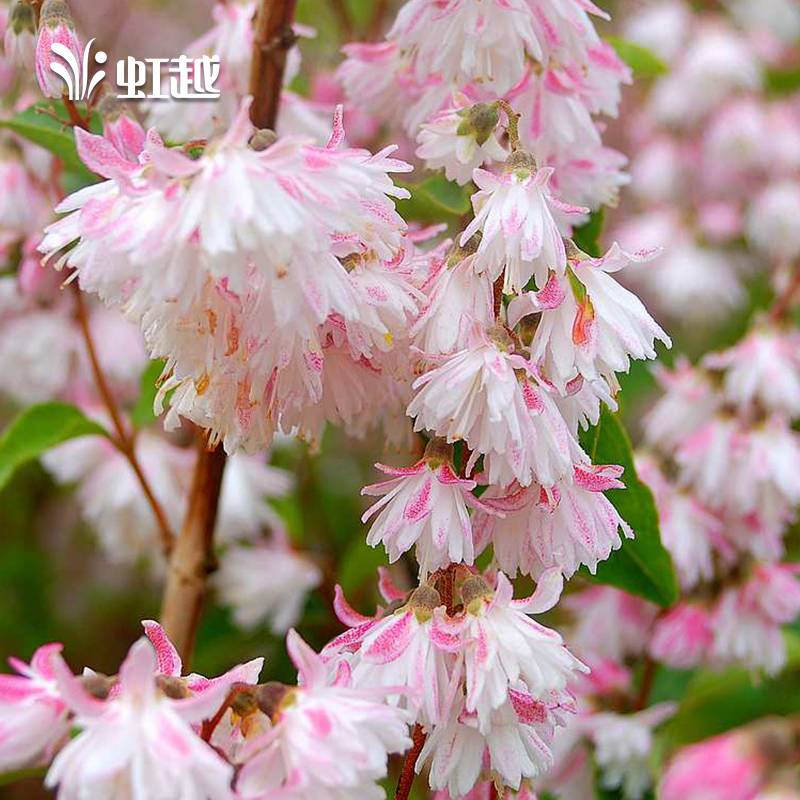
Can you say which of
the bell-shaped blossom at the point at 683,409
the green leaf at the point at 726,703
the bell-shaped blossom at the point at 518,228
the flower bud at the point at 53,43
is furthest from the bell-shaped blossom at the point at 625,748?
the flower bud at the point at 53,43

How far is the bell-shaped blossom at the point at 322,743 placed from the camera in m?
0.54

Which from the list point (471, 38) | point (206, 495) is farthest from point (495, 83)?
point (206, 495)

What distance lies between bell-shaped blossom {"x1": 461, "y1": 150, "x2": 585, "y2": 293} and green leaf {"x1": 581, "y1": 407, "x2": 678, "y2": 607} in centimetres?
17

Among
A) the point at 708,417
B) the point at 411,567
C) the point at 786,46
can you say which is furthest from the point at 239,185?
the point at 786,46

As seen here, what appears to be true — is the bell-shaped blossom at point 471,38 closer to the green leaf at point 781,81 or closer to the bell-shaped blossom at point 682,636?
the bell-shaped blossom at point 682,636

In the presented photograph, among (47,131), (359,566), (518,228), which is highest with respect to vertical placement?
(518,228)

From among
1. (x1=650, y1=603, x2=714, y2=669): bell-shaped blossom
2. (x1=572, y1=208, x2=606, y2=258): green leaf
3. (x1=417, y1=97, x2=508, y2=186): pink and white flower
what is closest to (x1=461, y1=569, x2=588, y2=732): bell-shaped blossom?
(x1=417, y1=97, x2=508, y2=186): pink and white flower

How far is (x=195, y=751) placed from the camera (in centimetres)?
52

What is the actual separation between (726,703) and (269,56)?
1.03 metres

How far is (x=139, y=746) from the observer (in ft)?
1.72

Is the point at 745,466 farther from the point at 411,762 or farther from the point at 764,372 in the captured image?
the point at 411,762

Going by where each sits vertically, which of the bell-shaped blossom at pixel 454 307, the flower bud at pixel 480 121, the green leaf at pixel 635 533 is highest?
the flower bud at pixel 480 121

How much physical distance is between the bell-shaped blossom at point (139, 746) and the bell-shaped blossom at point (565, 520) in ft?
0.68

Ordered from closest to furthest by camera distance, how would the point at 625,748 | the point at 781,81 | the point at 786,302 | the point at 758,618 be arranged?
the point at 625,748 < the point at 758,618 < the point at 786,302 < the point at 781,81
